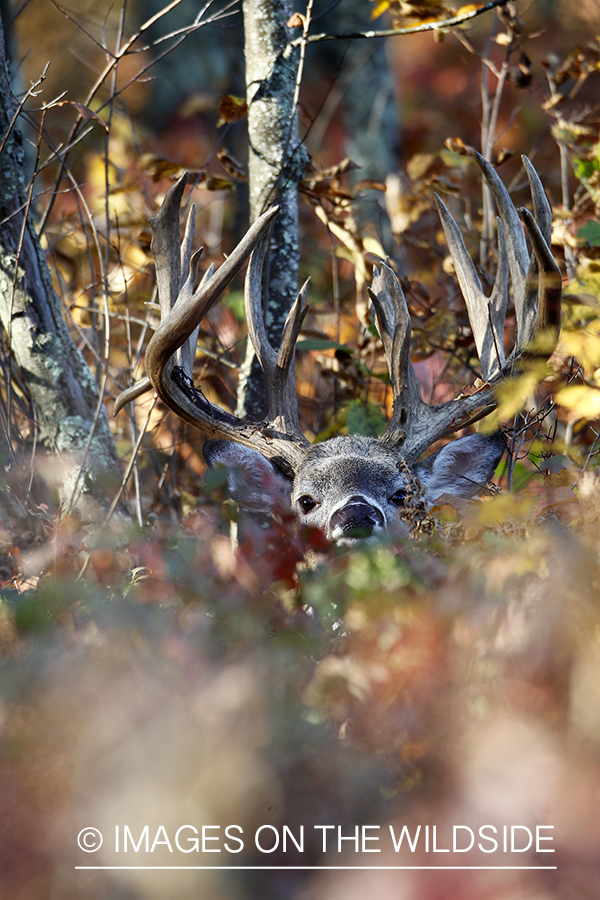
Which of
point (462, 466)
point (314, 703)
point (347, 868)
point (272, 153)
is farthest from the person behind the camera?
point (272, 153)

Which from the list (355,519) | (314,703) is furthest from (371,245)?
(314,703)

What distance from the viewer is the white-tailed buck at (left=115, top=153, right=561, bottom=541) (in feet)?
12.1

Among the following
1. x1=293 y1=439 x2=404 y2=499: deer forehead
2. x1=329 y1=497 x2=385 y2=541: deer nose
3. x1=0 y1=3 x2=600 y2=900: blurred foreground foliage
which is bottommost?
x1=0 y1=3 x2=600 y2=900: blurred foreground foliage

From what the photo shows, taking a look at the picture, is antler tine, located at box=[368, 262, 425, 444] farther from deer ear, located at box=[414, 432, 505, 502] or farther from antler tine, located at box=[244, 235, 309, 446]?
antler tine, located at box=[244, 235, 309, 446]

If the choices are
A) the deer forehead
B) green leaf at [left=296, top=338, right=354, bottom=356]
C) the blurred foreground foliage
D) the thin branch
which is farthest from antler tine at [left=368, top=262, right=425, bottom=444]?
the blurred foreground foliage

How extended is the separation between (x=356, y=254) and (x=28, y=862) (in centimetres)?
461

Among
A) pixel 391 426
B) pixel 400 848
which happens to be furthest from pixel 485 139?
pixel 400 848

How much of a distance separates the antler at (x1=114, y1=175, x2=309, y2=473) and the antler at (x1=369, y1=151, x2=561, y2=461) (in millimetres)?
506

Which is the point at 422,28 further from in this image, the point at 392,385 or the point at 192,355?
the point at 192,355

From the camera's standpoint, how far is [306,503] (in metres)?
3.94

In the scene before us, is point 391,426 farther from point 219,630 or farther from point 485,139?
point 485,139

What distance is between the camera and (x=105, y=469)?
14.1ft

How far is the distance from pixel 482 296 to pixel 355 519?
5.32 ft

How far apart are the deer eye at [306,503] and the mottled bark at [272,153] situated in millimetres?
955
